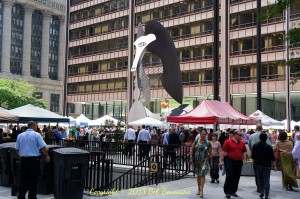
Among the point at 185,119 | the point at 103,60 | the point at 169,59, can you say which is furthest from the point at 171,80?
the point at 103,60

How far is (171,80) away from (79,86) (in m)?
52.4

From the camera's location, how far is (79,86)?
78.8 metres

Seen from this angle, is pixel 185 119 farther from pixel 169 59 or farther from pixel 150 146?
pixel 169 59

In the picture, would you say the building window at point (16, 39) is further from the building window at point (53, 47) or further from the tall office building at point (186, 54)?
the tall office building at point (186, 54)

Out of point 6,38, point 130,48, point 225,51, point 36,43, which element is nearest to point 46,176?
point 225,51

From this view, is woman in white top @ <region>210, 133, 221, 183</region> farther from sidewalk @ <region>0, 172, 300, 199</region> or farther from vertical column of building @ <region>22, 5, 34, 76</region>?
vertical column of building @ <region>22, 5, 34, 76</region>

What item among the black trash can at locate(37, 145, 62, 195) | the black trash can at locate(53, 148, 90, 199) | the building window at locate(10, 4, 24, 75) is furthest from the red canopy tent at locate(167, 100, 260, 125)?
the building window at locate(10, 4, 24, 75)

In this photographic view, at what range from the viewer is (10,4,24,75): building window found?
104125mm

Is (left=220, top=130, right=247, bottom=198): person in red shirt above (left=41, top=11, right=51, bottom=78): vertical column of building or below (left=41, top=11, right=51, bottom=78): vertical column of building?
below

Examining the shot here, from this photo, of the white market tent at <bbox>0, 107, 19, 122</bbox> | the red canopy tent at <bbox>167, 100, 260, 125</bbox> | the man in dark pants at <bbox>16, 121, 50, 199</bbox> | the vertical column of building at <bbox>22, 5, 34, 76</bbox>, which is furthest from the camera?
the vertical column of building at <bbox>22, 5, 34, 76</bbox>

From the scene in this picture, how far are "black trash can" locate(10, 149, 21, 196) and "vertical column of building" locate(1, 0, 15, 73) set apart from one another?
3704 inches

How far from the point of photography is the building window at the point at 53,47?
116500 mm

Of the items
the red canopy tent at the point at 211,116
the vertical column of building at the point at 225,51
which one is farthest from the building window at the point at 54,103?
the red canopy tent at the point at 211,116

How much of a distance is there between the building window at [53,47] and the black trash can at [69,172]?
110 metres
